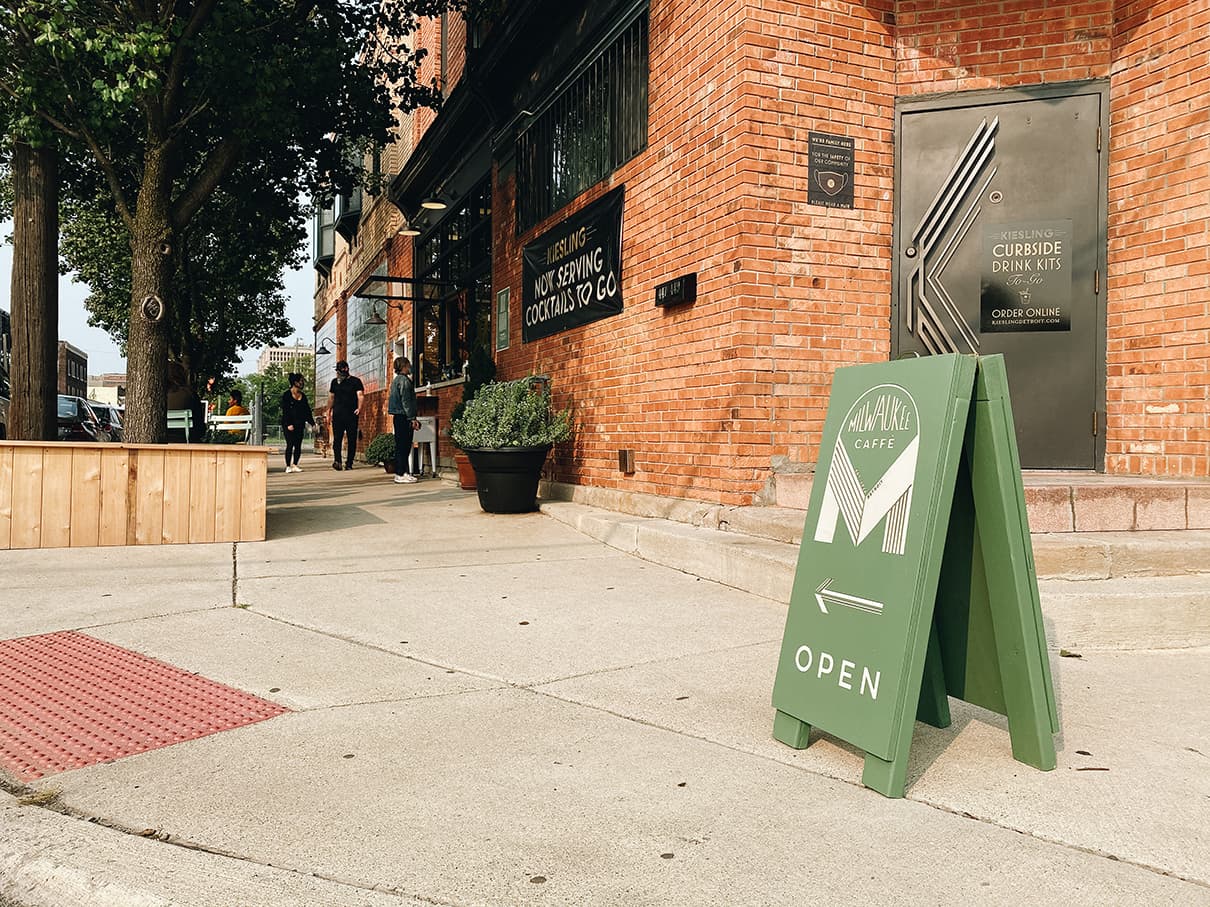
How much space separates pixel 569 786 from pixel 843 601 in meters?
1.04

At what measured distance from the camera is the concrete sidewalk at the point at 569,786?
6.73 ft

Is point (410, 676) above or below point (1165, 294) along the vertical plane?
below

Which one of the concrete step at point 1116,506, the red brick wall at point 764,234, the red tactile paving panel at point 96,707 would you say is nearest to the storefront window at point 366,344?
the red brick wall at point 764,234

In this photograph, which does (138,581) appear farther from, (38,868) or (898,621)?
(898,621)

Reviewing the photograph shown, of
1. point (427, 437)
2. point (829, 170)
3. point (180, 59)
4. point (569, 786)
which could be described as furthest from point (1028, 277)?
point (427, 437)

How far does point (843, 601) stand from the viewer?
282 centimetres

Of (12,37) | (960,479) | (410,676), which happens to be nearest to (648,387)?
(410,676)

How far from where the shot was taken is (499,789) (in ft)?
8.44

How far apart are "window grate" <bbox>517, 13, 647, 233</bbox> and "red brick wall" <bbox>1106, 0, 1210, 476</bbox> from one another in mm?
3736

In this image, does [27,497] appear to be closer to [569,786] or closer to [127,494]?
[127,494]

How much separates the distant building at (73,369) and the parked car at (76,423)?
93233 millimetres

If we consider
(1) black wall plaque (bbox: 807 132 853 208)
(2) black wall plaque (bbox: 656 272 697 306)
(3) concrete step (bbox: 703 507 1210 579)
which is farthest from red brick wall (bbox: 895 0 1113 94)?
(3) concrete step (bbox: 703 507 1210 579)

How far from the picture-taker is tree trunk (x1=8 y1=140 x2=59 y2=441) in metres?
8.17

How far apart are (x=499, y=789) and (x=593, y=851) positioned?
0.46 m
